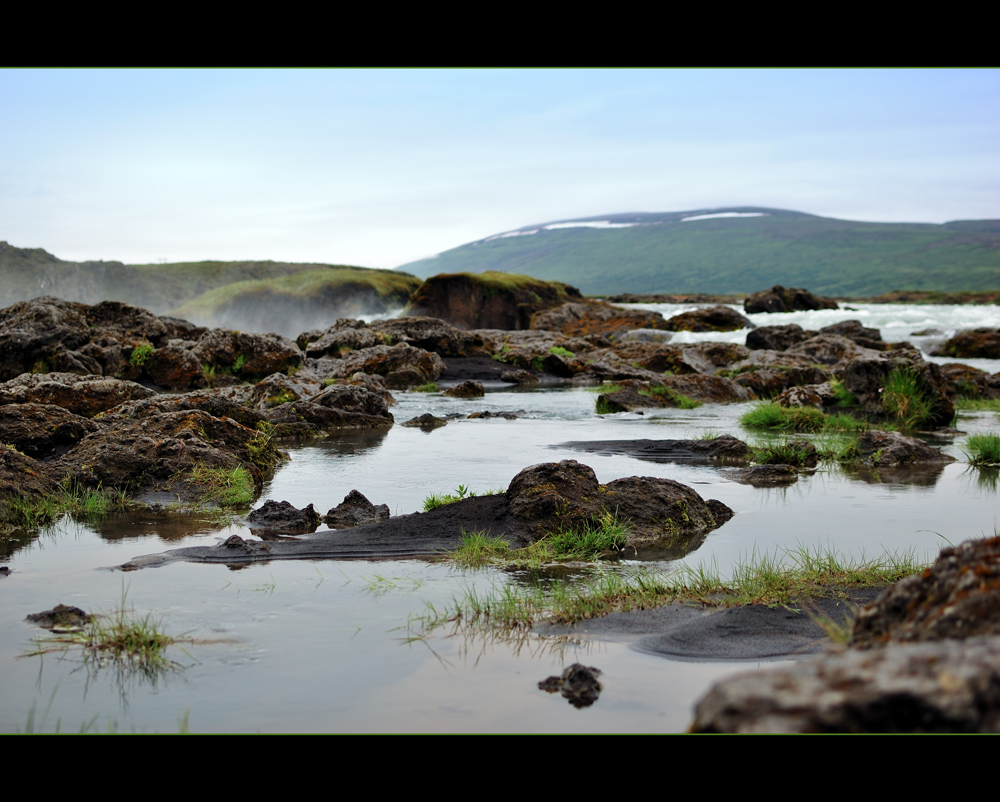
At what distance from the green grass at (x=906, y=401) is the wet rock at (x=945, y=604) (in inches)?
455

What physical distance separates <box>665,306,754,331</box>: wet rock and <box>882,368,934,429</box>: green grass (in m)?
23.5

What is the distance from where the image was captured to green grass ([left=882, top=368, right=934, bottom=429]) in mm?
12820

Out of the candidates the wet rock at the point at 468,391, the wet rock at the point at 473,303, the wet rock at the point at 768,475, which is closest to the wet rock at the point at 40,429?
the wet rock at the point at 768,475

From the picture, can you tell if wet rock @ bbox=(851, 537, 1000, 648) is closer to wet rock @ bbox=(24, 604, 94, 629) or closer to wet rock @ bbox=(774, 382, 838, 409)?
wet rock @ bbox=(24, 604, 94, 629)

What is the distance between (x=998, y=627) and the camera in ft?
6.01

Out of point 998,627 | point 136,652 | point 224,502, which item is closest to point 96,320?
point 224,502

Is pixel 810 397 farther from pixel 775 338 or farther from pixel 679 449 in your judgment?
pixel 775 338

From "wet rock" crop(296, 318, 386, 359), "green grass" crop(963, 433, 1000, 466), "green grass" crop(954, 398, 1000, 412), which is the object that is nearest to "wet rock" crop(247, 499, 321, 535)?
"green grass" crop(963, 433, 1000, 466)

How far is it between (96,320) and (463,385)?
376 inches

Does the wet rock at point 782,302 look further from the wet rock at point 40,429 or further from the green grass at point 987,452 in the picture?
the wet rock at point 40,429

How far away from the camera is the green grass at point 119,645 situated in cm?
354

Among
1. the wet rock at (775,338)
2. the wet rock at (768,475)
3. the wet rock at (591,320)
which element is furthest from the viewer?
the wet rock at (591,320)

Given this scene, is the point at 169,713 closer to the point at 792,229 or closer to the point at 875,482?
the point at 875,482

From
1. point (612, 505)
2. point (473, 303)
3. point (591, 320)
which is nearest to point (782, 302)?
point (591, 320)
